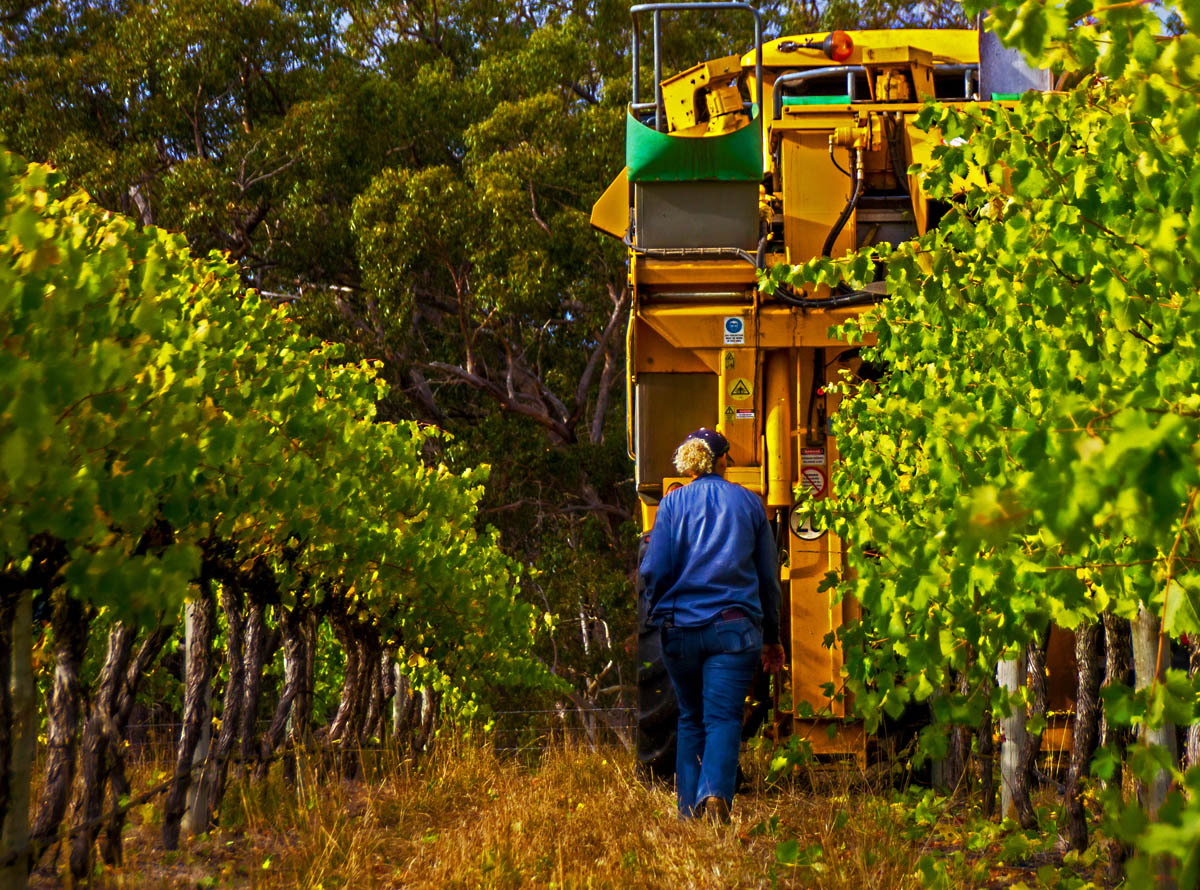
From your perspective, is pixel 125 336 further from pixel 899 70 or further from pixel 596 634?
pixel 596 634

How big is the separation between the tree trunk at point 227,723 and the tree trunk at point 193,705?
9 cm

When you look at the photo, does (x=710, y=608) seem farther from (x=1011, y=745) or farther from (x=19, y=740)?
(x=19, y=740)

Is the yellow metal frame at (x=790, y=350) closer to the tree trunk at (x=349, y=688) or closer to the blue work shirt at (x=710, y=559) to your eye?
the blue work shirt at (x=710, y=559)

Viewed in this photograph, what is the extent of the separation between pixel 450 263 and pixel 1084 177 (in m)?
16.4

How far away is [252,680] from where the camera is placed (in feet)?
25.6

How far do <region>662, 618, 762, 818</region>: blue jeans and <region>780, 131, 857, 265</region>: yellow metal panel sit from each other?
2.21 meters

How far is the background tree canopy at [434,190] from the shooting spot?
19.6 meters

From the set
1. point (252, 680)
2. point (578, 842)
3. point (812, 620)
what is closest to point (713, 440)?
point (812, 620)

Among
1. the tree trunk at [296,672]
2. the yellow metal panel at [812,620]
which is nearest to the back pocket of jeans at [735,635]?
the yellow metal panel at [812,620]

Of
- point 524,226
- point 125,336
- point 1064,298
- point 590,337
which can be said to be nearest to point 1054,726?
point 1064,298

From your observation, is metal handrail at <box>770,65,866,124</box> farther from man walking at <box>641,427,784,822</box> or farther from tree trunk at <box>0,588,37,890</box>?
tree trunk at <box>0,588,37,890</box>

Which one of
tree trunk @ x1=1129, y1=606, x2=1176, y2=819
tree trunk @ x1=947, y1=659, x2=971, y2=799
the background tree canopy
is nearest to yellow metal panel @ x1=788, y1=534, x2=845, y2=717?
tree trunk @ x1=947, y1=659, x2=971, y2=799

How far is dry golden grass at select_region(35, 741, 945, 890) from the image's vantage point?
512cm

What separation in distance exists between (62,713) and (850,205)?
4365 mm
